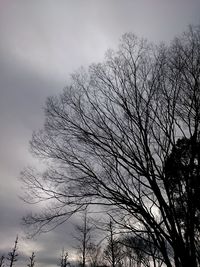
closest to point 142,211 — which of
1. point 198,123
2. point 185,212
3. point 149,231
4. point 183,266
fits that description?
point 149,231

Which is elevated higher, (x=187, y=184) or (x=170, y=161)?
(x=170, y=161)

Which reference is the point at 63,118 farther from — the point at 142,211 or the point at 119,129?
the point at 142,211

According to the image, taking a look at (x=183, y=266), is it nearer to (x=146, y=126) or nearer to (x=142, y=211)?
(x=142, y=211)

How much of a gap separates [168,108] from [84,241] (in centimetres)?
1998

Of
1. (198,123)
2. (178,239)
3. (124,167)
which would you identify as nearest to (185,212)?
(178,239)

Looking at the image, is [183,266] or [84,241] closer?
[183,266]

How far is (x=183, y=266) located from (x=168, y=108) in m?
3.93

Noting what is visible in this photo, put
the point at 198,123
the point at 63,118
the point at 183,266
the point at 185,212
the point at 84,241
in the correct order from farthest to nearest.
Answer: the point at 84,241
the point at 63,118
the point at 198,123
the point at 185,212
the point at 183,266

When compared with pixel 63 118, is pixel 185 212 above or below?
below

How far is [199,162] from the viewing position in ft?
22.2

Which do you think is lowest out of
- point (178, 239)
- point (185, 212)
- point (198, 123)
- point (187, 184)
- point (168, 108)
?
point (178, 239)

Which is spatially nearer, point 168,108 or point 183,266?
point 183,266

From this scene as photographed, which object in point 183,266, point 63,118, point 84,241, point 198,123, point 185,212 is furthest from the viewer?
point 84,241

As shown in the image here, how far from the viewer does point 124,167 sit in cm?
721
